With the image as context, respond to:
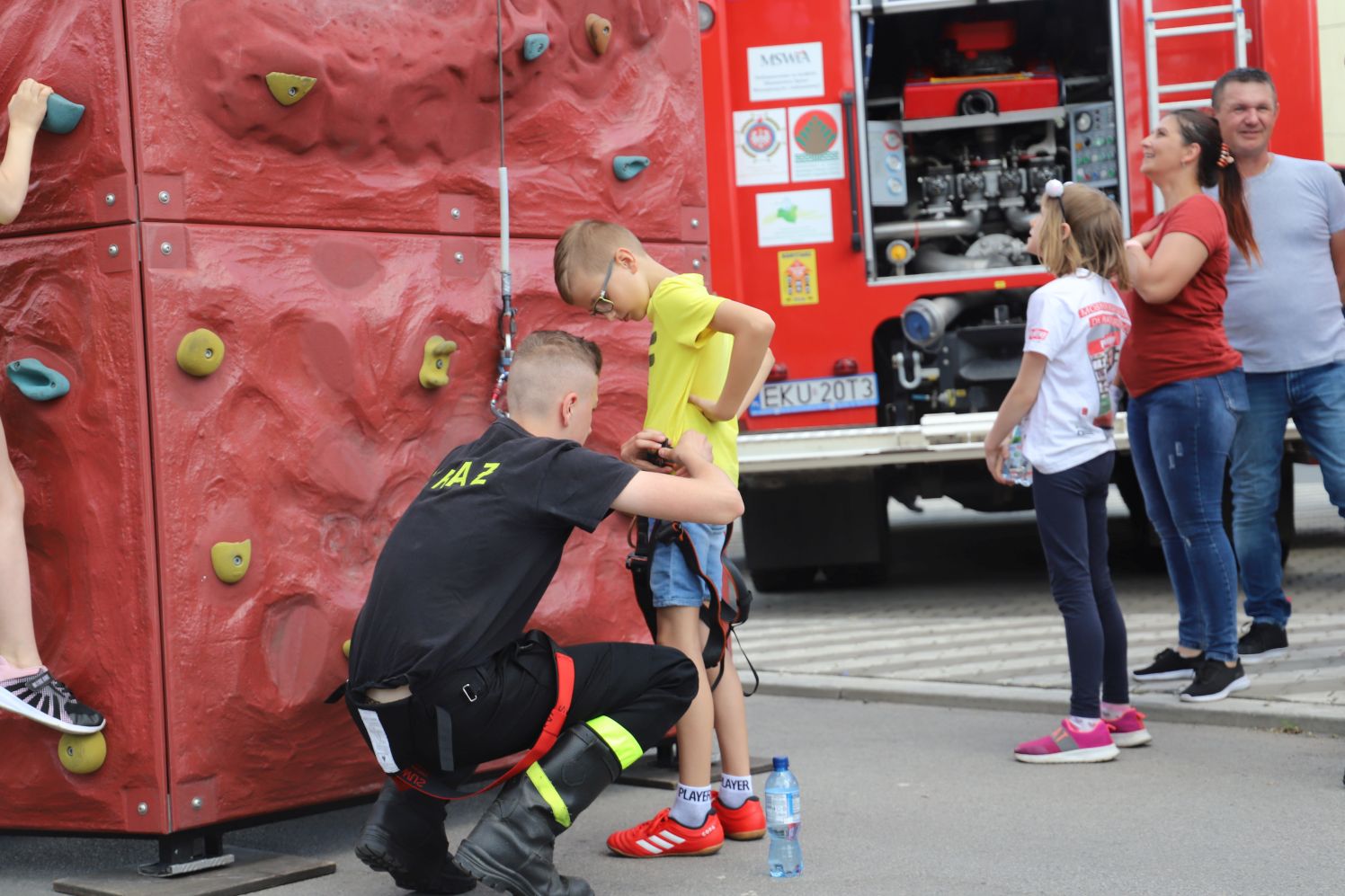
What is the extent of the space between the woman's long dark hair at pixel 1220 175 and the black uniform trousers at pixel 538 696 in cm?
287

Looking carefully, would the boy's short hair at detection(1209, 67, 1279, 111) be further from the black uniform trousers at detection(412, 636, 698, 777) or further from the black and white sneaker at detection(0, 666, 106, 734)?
the black and white sneaker at detection(0, 666, 106, 734)

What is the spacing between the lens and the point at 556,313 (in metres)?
5.20

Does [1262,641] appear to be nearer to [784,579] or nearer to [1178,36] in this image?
[1178,36]

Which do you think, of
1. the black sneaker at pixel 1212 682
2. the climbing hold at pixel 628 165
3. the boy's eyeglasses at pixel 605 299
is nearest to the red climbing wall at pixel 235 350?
the climbing hold at pixel 628 165

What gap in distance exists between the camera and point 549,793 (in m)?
4.00

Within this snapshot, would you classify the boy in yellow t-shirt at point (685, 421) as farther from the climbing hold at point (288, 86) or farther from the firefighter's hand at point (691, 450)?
the climbing hold at point (288, 86)

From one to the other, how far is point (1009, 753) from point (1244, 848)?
1.34m

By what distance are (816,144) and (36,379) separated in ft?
17.2

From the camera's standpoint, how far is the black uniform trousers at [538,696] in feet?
12.9

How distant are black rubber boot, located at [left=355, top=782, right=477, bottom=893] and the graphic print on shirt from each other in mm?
2428

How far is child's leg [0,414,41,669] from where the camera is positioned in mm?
4234

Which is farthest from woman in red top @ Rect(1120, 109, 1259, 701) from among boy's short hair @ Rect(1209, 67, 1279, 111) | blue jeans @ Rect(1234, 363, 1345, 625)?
blue jeans @ Rect(1234, 363, 1345, 625)

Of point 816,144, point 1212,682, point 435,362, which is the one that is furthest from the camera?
point 816,144

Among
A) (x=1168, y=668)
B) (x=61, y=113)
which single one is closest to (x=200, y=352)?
(x=61, y=113)
